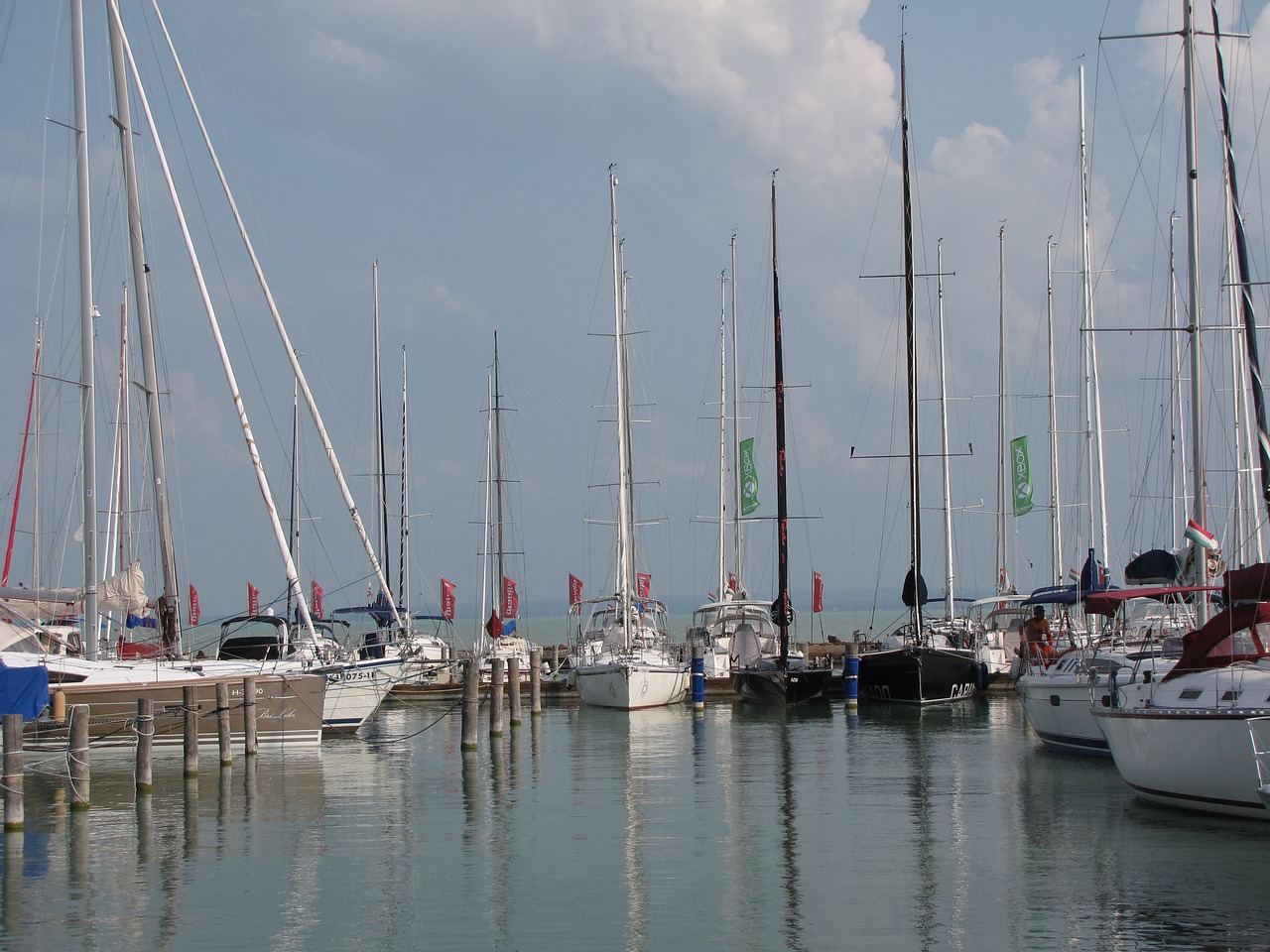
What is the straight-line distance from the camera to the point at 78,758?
2261cm

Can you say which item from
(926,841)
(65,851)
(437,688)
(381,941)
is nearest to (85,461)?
(65,851)

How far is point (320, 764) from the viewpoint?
29750 mm

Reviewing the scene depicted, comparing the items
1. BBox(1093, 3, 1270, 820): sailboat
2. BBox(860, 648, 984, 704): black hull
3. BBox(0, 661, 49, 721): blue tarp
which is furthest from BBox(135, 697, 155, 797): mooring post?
BBox(860, 648, 984, 704): black hull

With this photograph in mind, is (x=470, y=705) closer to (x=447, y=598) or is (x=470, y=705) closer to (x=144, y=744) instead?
(x=144, y=744)

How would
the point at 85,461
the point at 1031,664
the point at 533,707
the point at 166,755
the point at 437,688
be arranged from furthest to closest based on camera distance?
the point at 437,688
the point at 533,707
the point at 1031,664
the point at 166,755
the point at 85,461

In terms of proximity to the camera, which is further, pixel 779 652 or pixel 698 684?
pixel 779 652

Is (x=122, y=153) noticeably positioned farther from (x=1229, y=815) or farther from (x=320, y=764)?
(x=1229, y=815)

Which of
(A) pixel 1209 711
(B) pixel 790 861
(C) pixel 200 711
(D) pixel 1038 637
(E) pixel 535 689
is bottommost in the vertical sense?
(B) pixel 790 861

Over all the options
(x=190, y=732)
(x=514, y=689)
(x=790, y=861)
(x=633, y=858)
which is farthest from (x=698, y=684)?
(x=790, y=861)

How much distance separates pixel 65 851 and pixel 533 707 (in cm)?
2101

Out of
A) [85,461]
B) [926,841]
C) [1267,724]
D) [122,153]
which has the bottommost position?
[926,841]

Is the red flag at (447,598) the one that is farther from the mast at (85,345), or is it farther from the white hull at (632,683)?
the mast at (85,345)

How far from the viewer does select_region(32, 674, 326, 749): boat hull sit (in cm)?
2933

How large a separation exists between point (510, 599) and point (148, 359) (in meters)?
28.9
